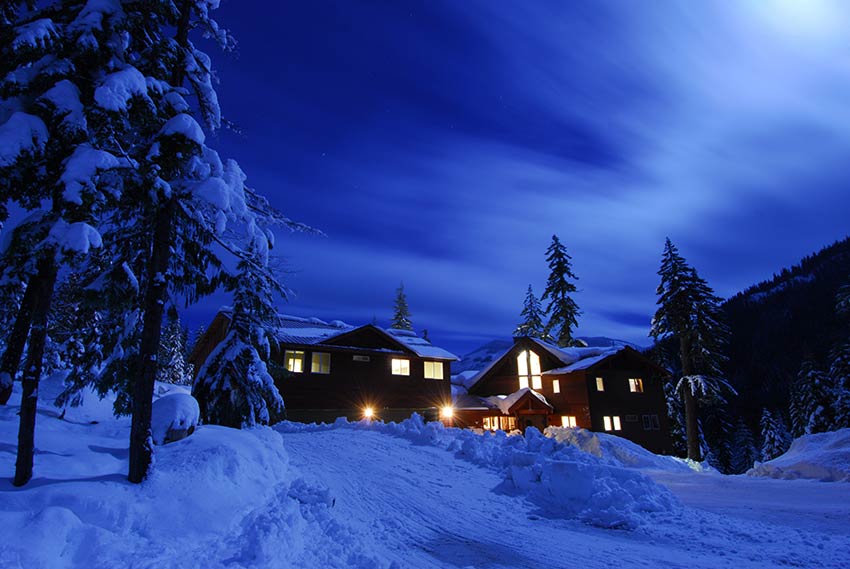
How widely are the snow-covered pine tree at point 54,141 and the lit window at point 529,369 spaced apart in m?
34.6

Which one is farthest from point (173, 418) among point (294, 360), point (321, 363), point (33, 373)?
point (321, 363)

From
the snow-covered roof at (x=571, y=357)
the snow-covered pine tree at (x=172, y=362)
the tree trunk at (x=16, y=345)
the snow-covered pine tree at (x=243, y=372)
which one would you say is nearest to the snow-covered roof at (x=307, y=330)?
the snow-covered pine tree at (x=243, y=372)

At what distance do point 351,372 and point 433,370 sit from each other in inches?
282

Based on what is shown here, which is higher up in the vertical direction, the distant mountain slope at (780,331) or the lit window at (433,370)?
the distant mountain slope at (780,331)

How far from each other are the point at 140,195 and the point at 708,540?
1119 cm

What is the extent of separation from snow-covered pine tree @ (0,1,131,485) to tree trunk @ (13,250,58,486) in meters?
0.01

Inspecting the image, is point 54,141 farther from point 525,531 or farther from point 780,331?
point 780,331

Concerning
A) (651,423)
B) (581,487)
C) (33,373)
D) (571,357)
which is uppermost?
(571,357)

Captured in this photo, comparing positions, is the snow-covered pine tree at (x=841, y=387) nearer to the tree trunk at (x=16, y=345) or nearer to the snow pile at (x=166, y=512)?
the snow pile at (x=166, y=512)

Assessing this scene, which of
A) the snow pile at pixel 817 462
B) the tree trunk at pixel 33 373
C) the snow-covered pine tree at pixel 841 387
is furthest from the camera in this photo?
the snow-covered pine tree at pixel 841 387

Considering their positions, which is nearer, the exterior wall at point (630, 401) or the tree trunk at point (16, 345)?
the tree trunk at point (16, 345)

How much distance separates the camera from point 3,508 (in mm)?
4766

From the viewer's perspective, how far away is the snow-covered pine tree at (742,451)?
198ft

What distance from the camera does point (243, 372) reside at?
634 inches
